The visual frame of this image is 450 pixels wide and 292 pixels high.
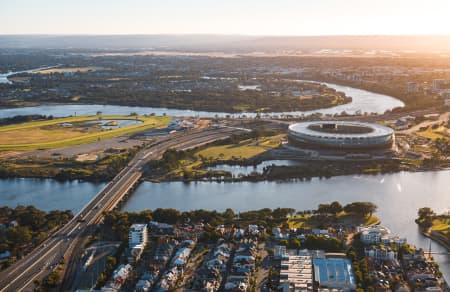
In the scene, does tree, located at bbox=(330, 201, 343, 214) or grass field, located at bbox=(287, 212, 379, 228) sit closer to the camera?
grass field, located at bbox=(287, 212, 379, 228)

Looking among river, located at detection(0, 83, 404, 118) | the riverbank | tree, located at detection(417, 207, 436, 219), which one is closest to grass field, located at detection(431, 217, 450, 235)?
the riverbank

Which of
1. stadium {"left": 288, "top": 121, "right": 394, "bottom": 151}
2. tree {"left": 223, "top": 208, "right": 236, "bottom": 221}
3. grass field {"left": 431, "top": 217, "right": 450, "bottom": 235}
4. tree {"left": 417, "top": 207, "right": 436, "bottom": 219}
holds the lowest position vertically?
grass field {"left": 431, "top": 217, "right": 450, "bottom": 235}

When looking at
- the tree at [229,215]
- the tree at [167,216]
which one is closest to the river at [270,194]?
the tree at [229,215]

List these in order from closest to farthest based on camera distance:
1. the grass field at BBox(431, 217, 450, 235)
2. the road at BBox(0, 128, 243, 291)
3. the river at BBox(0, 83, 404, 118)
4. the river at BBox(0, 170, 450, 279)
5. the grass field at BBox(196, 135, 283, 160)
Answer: the road at BBox(0, 128, 243, 291), the grass field at BBox(431, 217, 450, 235), the river at BBox(0, 170, 450, 279), the grass field at BBox(196, 135, 283, 160), the river at BBox(0, 83, 404, 118)

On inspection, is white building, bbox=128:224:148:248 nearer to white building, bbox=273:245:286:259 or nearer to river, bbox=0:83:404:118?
white building, bbox=273:245:286:259

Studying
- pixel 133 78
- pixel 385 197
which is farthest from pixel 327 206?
pixel 133 78
